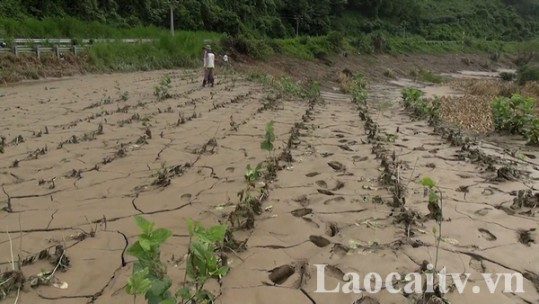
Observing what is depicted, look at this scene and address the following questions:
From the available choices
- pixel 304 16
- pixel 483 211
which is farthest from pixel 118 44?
pixel 304 16

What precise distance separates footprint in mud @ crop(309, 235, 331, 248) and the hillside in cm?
1813

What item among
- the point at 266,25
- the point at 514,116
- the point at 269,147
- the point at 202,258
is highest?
the point at 266,25

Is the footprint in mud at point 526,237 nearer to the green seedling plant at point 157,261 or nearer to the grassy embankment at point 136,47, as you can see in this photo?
the green seedling plant at point 157,261

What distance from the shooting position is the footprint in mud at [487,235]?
3263 millimetres

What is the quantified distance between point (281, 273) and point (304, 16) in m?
48.5

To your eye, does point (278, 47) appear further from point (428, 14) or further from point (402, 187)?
point (428, 14)

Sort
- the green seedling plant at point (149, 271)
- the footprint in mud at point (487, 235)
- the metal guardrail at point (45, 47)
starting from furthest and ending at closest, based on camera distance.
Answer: the metal guardrail at point (45, 47) → the footprint in mud at point (487, 235) → the green seedling plant at point (149, 271)

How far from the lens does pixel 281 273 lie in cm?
279

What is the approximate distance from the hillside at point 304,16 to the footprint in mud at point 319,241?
59.5 feet

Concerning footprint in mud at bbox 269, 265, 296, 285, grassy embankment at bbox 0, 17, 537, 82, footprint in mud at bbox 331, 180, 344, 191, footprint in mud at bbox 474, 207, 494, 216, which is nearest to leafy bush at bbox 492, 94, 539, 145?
footprint in mud at bbox 474, 207, 494, 216

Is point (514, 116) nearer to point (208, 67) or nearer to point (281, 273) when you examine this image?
point (281, 273)

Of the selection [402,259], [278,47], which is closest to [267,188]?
[402,259]

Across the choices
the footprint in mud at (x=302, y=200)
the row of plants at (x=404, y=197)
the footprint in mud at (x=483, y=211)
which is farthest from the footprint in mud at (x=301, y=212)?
the footprint in mud at (x=483, y=211)

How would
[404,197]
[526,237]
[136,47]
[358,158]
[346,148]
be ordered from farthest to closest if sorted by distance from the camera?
[136,47] → [346,148] → [358,158] → [404,197] → [526,237]
